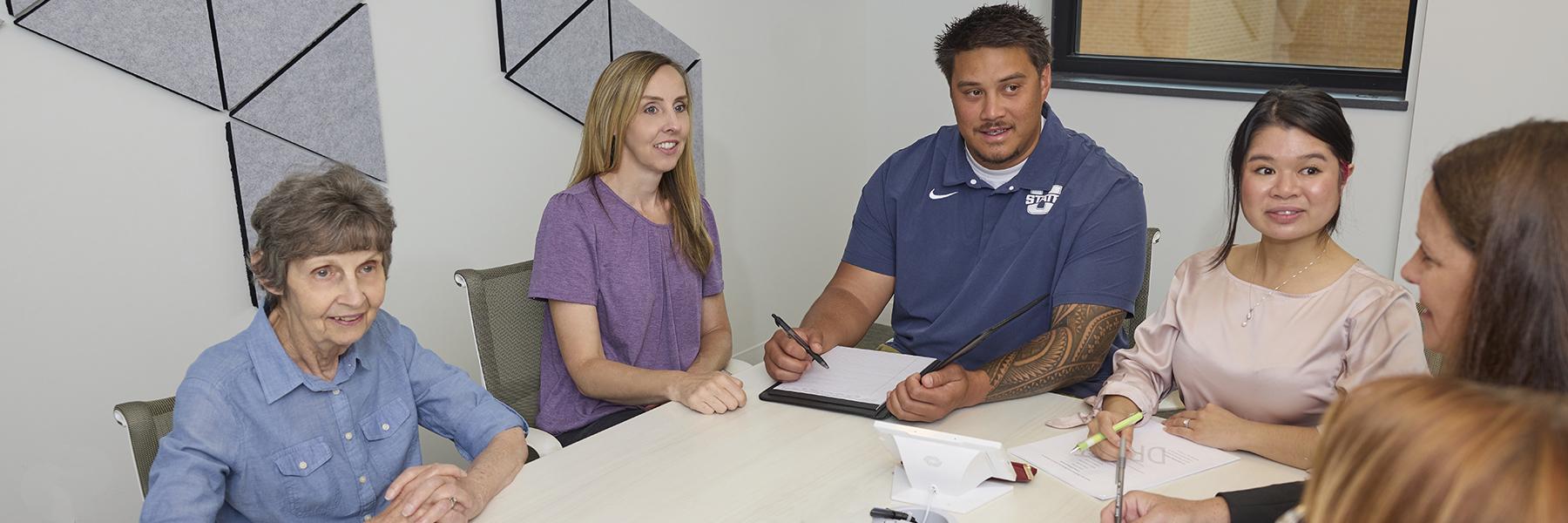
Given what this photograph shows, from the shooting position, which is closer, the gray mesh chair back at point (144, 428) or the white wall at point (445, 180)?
the gray mesh chair back at point (144, 428)

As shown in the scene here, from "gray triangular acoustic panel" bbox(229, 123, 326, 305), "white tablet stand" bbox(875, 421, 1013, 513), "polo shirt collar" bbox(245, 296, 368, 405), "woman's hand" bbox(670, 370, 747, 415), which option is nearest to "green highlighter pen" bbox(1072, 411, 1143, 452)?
"white tablet stand" bbox(875, 421, 1013, 513)

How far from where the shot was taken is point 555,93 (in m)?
2.89

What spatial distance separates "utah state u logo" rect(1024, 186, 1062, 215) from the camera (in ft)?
6.59

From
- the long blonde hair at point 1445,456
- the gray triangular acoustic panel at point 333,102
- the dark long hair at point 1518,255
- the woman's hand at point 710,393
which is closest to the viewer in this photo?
the long blonde hair at point 1445,456

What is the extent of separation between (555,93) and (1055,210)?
1572 millimetres

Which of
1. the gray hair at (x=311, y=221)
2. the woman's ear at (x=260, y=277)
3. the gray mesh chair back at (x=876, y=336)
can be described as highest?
the gray hair at (x=311, y=221)

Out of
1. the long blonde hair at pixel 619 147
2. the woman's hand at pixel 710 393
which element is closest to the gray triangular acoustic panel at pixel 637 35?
the long blonde hair at pixel 619 147

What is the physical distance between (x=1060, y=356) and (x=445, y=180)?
1.73m

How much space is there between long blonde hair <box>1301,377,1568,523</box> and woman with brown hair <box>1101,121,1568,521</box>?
0.66 feet

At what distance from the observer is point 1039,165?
2.07m

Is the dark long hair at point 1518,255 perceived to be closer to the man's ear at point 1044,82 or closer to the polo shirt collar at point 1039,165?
the polo shirt collar at point 1039,165

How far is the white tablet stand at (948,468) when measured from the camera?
4.27 feet

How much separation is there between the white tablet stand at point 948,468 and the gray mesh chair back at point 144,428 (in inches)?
40.5

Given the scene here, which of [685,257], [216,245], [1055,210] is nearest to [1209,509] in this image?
[1055,210]
